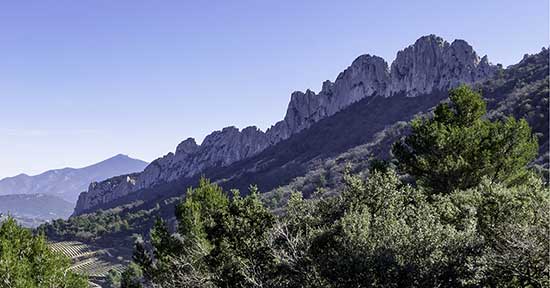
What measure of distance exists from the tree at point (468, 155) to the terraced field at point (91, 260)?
105404 millimetres

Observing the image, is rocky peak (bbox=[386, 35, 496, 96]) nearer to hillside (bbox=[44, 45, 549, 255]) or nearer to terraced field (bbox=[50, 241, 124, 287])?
hillside (bbox=[44, 45, 549, 255])

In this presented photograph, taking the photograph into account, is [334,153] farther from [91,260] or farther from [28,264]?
[28,264]

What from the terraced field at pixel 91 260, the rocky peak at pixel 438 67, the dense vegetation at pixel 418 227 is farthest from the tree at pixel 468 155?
the rocky peak at pixel 438 67

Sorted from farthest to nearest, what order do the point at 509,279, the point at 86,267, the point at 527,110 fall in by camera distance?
the point at 86,267
the point at 527,110
the point at 509,279

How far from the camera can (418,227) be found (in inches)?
579

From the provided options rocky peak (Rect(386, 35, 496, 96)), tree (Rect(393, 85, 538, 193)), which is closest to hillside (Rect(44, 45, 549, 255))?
rocky peak (Rect(386, 35, 496, 96))

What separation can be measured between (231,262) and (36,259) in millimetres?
17979

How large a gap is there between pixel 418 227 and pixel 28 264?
88.1ft

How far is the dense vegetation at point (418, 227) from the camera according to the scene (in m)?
13.4

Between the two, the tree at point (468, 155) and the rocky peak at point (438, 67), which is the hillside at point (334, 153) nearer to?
the rocky peak at point (438, 67)

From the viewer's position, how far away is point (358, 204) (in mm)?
19562

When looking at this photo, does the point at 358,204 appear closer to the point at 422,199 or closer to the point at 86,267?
the point at 422,199

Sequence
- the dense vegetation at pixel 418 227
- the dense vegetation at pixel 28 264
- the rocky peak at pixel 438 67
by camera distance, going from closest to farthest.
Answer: the dense vegetation at pixel 418 227 → the dense vegetation at pixel 28 264 → the rocky peak at pixel 438 67

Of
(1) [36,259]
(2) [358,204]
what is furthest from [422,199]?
(1) [36,259]
